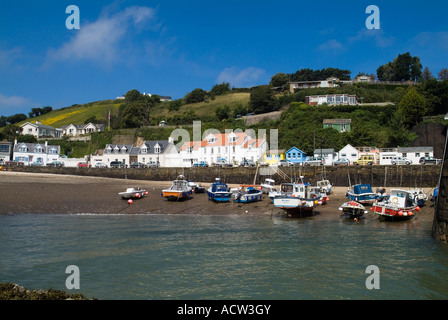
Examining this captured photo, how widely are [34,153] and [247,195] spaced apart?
190 ft

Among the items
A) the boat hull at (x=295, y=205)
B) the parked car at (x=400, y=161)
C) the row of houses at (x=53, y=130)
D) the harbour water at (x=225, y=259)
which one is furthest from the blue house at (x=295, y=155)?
the row of houses at (x=53, y=130)

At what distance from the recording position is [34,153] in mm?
75562

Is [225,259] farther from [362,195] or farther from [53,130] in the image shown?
[53,130]

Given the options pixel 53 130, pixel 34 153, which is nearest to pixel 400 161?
pixel 34 153

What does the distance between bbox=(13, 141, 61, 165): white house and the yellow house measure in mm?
43585

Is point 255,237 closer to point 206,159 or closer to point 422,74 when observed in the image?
point 206,159

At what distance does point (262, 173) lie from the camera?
49906 millimetres

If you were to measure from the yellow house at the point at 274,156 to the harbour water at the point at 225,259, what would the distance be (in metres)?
36.9

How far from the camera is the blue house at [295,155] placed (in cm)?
6025

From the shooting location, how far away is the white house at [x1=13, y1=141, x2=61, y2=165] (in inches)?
2904

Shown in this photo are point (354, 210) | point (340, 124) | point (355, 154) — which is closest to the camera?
point (354, 210)

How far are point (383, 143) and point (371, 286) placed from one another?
54423 mm

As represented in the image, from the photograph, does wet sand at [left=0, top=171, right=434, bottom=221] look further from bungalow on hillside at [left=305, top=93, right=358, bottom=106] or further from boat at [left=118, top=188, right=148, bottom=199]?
bungalow on hillside at [left=305, top=93, right=358, bottom=106]
